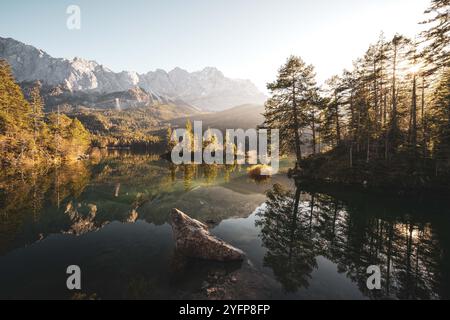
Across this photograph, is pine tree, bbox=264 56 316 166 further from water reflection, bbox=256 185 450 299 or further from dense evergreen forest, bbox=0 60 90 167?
dense evergreen forest, bbox=0 60 90 167

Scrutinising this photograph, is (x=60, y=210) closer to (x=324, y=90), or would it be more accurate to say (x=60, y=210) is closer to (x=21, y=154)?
(x=324, y=90)

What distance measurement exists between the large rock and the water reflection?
197 cm

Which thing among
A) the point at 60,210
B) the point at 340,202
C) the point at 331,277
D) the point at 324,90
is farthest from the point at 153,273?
the point at 324,90

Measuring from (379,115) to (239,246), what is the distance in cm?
3524

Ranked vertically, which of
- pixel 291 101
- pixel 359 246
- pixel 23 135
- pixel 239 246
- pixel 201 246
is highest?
pixel 291 101

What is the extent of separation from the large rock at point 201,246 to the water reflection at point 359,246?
1.97m

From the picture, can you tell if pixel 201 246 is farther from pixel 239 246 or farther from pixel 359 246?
pixel 359 246

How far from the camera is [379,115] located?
118 feet

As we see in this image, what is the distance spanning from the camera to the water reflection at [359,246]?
970 centimetres

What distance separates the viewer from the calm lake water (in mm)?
9227

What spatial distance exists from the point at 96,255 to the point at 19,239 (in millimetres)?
6706

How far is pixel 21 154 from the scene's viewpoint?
54000 millimetres

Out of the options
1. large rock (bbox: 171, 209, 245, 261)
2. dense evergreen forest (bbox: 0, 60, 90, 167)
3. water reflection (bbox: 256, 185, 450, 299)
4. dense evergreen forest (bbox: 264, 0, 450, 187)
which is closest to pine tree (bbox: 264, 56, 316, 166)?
dense evergreen forest (bbox: 264, 0, 450, 187)

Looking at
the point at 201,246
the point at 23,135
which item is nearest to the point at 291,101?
the point at 201,246
